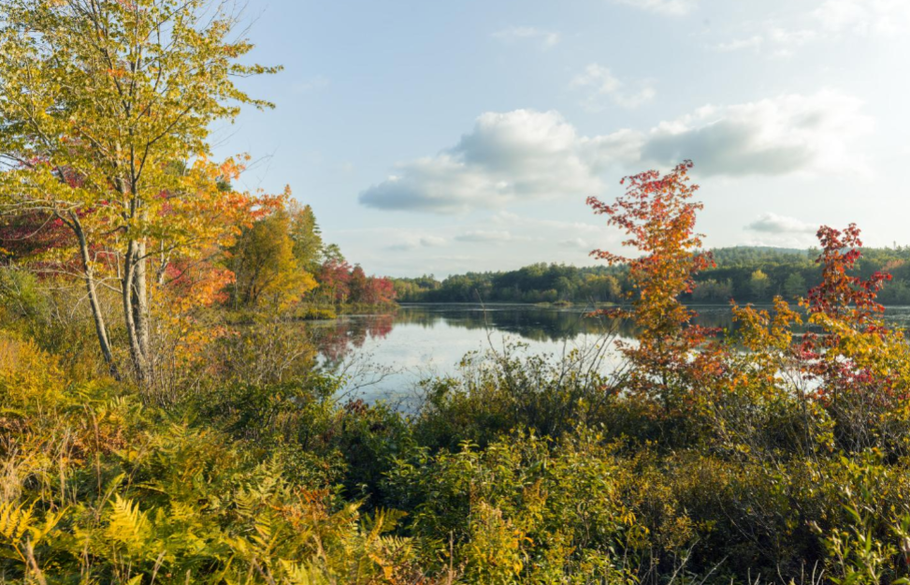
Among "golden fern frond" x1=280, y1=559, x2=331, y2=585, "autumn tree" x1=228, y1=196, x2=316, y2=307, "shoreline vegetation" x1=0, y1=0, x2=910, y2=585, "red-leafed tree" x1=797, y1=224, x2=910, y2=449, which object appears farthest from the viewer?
"autumn tree" x1=228, y1=196, x2=316, y2=307

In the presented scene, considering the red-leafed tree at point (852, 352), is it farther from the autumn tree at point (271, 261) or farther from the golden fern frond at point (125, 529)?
the autumn tree at point (271, 261)

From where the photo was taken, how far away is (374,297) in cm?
5747

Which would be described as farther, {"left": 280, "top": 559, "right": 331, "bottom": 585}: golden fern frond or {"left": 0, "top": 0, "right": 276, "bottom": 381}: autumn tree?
{"left": 0, "top": 0, "right": 276, "bottom": 381}: autumn tree

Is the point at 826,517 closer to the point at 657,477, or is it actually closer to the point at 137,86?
the point at 657,477

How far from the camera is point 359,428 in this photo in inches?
237

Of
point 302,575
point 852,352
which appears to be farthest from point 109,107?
point 852,352

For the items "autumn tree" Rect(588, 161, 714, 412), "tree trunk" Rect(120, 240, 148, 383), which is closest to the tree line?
"autumn tree" Rect(588, 161, 714, 412)

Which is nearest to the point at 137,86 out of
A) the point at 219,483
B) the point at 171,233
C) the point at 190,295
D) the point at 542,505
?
the point at 171,233

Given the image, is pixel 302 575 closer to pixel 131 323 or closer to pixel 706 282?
pixel 131 323

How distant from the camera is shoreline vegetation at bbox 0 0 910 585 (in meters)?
2.01

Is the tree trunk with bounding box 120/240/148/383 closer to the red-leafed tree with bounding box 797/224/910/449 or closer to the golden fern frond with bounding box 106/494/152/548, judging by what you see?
the golden fern frond with bounding box 106/494/152/548

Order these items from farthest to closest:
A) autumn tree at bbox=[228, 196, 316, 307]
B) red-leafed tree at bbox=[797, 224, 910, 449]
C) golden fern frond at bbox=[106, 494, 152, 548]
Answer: autumn tree at bbox=[228, 196, 316, 307] → red-leafed tree at bbox=[797, 224, 910, 449] → golden fern frond at bbox=[106, 494, 152, 548]

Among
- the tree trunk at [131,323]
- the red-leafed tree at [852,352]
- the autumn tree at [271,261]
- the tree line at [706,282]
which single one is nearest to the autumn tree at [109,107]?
the tree trunk at [131,323]

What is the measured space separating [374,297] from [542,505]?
182ft
